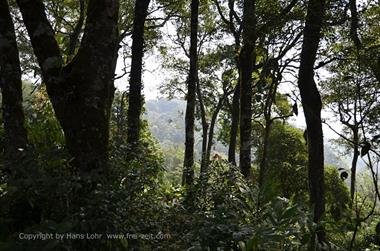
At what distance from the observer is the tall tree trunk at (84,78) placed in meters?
4.93

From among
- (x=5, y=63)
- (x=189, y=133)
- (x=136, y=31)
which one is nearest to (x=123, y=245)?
(x=5, y=63)

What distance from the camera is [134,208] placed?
4340 mm

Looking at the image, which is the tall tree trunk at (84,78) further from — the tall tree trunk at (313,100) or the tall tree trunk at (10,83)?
the tall tree trunk at (313,100)

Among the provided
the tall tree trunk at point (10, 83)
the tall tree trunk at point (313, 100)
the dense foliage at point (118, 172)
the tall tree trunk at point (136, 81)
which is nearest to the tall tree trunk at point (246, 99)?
the dense foliage at point (118, 172)

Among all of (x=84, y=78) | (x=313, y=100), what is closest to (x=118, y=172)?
(x=84, y=78)

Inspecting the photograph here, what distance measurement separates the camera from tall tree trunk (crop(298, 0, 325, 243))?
6840 millimetres

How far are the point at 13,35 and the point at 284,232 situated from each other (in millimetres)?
4447

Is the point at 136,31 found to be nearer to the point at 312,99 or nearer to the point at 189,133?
the point at 189,133

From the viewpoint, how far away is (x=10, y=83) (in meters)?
5.65

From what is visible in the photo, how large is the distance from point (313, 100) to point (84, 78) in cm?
398

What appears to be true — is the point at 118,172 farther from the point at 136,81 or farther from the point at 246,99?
the point at 246,99

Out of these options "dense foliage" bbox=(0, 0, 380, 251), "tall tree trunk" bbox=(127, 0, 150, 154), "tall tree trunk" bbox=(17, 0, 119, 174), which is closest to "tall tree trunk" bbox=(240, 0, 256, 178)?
"dense foliage" bbox=(0, 0, 380, 251)

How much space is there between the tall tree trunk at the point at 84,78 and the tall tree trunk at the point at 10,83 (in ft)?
1.92

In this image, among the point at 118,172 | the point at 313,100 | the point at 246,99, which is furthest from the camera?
the point at 246,99
